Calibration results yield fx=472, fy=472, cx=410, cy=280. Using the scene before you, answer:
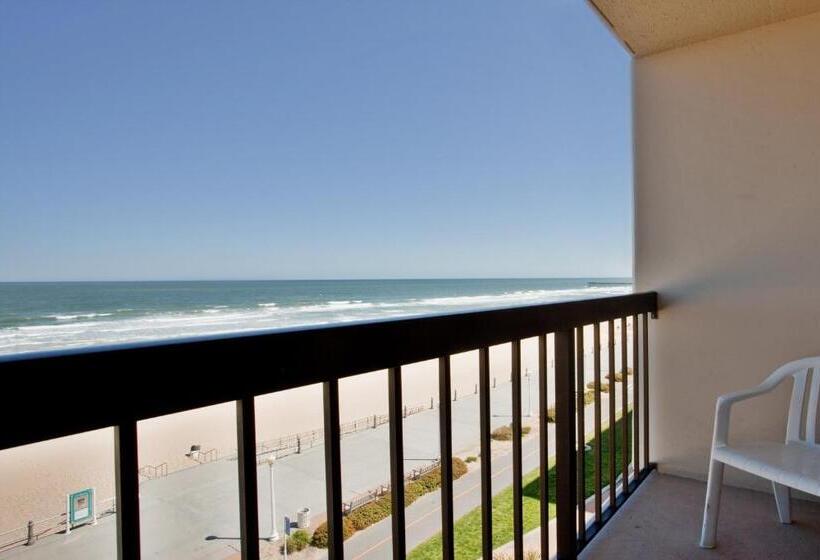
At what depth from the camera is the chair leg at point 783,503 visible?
67.8 inches

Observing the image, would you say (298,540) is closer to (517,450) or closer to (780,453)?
(517,450)

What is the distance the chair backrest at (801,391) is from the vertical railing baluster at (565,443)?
0.87m

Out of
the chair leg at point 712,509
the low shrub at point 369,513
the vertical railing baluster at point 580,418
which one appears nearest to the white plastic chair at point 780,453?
the chair leg at point 712,509

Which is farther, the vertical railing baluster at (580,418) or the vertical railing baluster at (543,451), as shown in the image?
the vertical railing baluster at (580,418)

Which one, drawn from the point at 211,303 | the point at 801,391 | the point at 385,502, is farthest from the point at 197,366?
the point at 211,303

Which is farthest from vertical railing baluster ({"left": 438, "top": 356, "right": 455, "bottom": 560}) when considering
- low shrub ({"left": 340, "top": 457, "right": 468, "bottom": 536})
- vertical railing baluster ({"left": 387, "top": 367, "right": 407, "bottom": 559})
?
low shrub ({"left": 340, "top": 457, "right": 468, "bottom": 536})

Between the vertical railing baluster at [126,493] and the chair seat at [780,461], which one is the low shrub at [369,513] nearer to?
the chair seat at [780,461]

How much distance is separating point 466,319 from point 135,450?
2.15 ft

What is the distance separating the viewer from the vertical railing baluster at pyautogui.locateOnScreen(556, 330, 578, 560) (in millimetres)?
1404

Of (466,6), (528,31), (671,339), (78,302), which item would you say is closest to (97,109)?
(78,302)

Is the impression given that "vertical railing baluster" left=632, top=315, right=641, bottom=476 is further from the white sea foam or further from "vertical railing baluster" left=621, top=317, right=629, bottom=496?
the white sea foam

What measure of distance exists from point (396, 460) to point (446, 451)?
170 millimetres

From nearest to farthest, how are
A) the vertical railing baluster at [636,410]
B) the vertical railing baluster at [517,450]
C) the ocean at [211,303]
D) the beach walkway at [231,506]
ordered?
1. the vertical railing baluster at [517,450]
2. the vertical railing baluster at [636,410]
3. the beach walkway at [231,506]
4. the ocean at [211,303]

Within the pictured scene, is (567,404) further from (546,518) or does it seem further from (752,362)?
(752,362)
